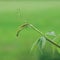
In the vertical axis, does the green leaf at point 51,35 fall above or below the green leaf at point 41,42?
above

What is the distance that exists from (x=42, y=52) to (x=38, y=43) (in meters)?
0.07

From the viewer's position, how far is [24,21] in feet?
2.90

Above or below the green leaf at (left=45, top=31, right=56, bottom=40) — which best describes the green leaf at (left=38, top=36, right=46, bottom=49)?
below

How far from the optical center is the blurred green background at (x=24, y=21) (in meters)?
0.87

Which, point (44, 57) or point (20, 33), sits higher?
point (20, 33)

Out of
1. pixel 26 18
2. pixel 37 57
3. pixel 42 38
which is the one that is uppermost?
pixel 26 18

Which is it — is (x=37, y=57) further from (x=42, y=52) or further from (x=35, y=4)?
(x=35, y=4)

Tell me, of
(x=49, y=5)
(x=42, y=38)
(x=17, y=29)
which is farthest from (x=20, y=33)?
(x=49, y=5)

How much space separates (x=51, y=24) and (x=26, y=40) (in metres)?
0.18

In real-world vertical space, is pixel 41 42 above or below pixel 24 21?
below

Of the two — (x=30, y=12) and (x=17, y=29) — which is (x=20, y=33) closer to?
(x=17, y=29)

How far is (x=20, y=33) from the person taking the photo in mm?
880

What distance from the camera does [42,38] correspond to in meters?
0.84

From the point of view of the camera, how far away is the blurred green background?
2.86 feet
